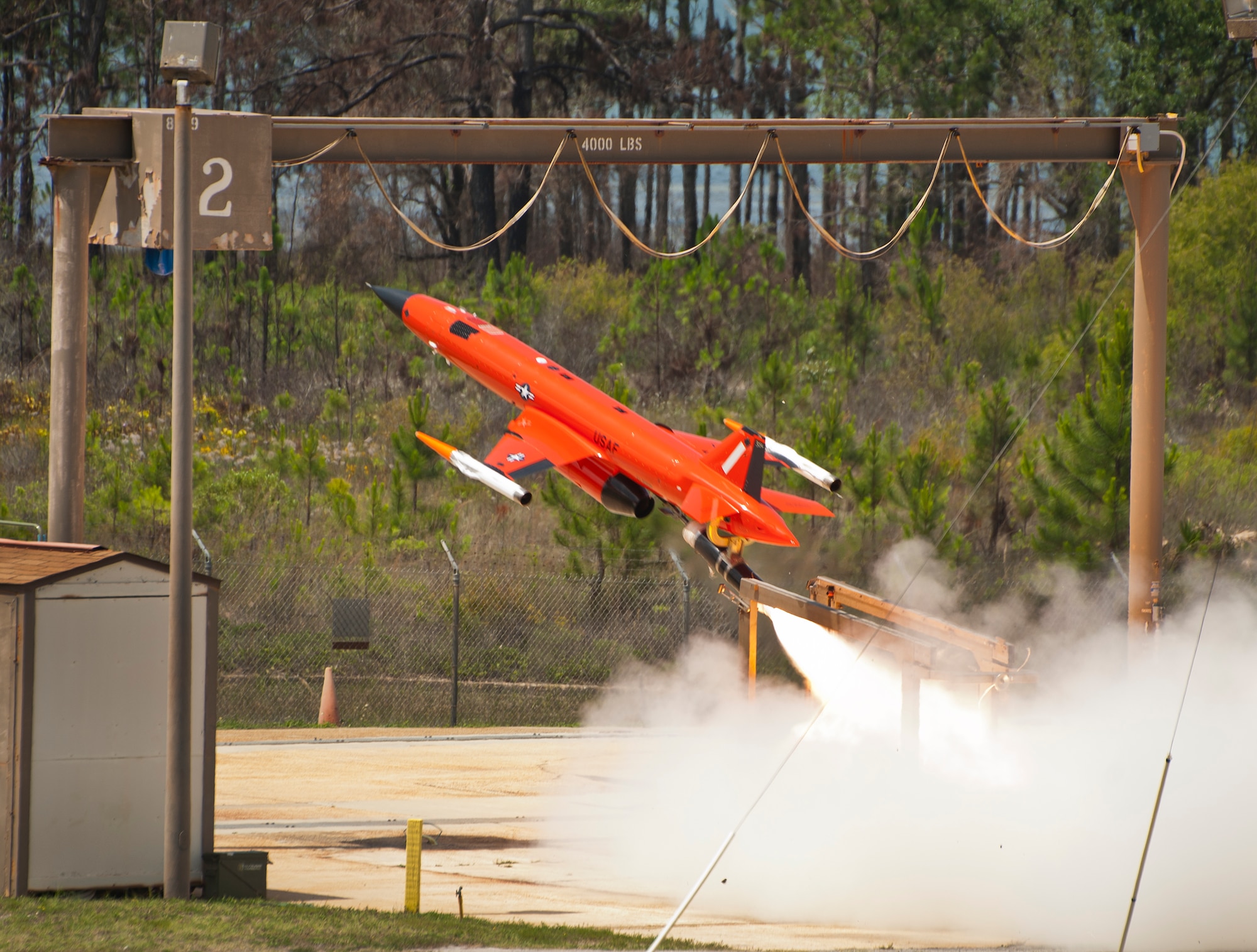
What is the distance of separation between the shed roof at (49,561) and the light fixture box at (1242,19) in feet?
33.5

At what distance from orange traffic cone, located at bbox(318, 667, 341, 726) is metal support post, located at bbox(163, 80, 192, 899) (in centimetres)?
1059

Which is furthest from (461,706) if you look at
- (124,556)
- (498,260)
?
(498,260)

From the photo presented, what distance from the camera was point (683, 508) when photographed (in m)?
16.4

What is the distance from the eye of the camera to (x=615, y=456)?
17.1 m

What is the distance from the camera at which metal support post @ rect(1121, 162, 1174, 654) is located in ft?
52.4

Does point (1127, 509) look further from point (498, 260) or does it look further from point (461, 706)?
point (498, 260)

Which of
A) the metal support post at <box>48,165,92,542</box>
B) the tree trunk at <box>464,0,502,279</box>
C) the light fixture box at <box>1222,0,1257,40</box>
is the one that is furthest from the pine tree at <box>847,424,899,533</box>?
the tree trunk at <box>464,0,502,279</box>

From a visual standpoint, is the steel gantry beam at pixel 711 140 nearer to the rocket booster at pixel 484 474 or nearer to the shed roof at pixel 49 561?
the rocket booster at pixel 484 474

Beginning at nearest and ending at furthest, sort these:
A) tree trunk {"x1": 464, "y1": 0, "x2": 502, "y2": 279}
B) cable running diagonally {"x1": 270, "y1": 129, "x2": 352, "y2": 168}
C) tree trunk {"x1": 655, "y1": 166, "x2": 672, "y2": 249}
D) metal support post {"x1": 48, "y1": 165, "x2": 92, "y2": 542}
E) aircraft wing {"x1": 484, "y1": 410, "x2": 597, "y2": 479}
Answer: metal support post {"x1": 48, "y1": 165, "x2": 92, "y2": 542} → cable running diagonally {"x1": 270, "y1": 129, "x2": 352, "y2": 168} → aircraft wing {"x1": 484, "y1": 410, "x2": 597, "y2": 479} → tree trunk {"x1": 464, "y1": 0, "x2": 502, "y2": 279} → tree trunk {"x1": 655, "y1": 166, "x2": 672, "y2": 249}

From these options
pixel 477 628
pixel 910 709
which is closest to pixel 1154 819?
pixel 910 709

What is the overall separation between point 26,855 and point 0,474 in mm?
24916

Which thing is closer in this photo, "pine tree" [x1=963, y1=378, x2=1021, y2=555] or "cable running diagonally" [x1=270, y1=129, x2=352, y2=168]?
"cable running diagonally" [x1=270, y1=129, x2=352, y2=168]

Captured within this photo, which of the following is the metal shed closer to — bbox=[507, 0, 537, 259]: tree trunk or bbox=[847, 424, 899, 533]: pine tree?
bbox=[847, 424, 899, 533]: pine tree

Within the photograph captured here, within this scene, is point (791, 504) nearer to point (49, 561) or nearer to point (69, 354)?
point (69, 354)
